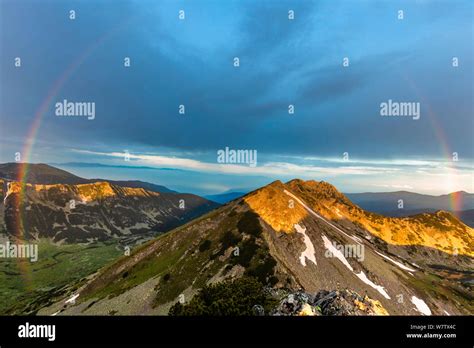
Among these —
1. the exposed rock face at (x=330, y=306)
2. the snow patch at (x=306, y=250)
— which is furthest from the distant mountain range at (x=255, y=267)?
the exposed rock face at (x=330, y=306)

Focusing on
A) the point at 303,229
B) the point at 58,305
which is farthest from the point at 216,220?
the point at 58,305

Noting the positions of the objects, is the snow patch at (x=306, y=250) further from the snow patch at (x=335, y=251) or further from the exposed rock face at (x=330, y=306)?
the exposed rock face at (x=330, y=306)

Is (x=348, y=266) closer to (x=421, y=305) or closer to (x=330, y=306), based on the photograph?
(x=421, y=305)

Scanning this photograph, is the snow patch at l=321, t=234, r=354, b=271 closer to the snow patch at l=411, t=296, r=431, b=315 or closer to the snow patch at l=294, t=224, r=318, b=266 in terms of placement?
the snow patch at l=294, t=224, r=318, b=266

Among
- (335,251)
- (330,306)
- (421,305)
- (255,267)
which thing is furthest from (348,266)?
(330,306)
